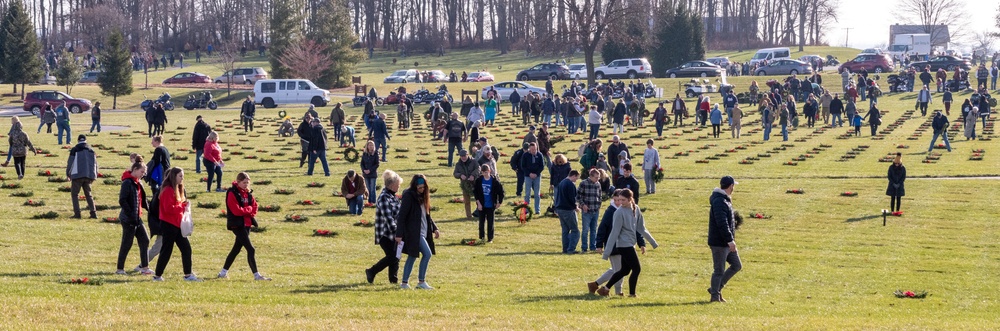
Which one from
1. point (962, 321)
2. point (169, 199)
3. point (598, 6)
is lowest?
point (962, 321)

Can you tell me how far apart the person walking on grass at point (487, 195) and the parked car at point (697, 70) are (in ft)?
200

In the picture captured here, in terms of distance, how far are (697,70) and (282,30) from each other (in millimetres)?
29873

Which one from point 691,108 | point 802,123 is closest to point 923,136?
point 802,123

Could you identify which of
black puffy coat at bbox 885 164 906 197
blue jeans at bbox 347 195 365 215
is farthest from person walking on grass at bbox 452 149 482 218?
black puffy coat at bbox 885 164 906 197

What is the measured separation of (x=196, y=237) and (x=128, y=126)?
3341cm

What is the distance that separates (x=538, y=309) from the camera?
43.5 feet

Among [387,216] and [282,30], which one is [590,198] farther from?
[282,30]

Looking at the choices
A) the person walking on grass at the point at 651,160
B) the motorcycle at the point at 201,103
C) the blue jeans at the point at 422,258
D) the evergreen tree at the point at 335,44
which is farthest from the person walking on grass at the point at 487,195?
the evergreen tree at the point at 335,44

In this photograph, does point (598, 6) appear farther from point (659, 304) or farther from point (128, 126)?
point (659, 304)

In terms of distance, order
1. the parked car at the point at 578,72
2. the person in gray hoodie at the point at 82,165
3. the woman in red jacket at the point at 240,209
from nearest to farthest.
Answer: the woman in red jacket at the point at 240,209 < the person in gray hoodie at the point at 82,165 < the parked car at the point at 578,72

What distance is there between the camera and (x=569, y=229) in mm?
19078

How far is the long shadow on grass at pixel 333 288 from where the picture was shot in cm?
1415

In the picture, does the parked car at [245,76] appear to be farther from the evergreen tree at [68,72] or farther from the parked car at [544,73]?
the parked car at [544,73]

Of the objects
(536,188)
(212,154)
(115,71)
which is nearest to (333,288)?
(536,188)
